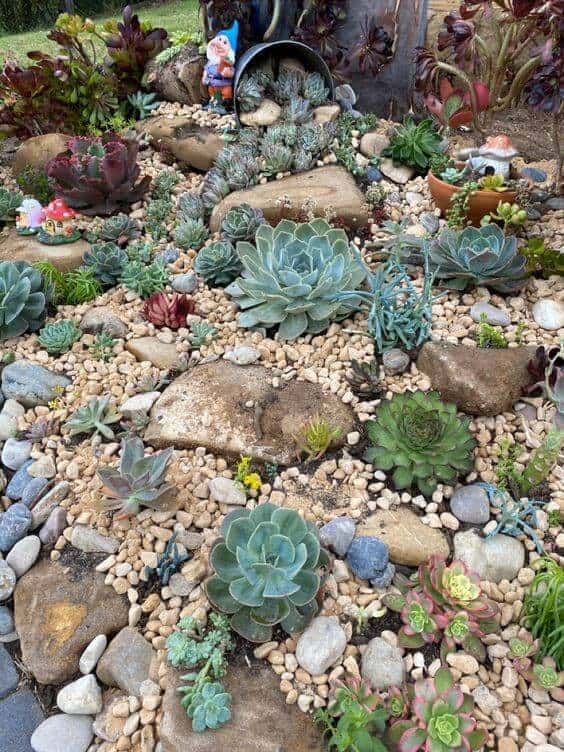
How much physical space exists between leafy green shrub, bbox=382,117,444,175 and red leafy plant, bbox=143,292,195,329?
190 centimetres

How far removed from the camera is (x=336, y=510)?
2385 mm

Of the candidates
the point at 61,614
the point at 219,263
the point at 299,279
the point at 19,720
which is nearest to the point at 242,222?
the point at 219,263

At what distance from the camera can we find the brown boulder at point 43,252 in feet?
12.2

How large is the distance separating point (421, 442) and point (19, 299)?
225cm

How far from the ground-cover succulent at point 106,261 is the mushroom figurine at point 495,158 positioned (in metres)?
2.19

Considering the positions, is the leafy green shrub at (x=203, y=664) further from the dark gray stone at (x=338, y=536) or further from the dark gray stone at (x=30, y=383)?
the dark gray stone at (x=30, y=383)

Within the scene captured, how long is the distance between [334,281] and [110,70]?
3.50 m

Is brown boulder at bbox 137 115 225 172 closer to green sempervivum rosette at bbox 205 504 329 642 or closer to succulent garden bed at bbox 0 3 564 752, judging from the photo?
succulent garden bed at bbox 0 3 564 752

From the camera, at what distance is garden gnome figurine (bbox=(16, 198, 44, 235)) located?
3908mm

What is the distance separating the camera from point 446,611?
2.03 m

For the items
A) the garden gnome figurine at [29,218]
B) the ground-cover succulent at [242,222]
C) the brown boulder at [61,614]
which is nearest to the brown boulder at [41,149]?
the garden gnome figurine at [29,218]

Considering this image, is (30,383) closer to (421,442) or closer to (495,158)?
(421,442)

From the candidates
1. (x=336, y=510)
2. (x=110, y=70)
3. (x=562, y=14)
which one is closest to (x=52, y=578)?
(x=336, y=510)

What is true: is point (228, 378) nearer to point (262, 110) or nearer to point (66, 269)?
point (66, 269)
